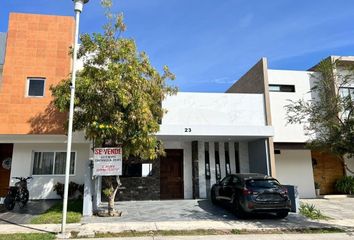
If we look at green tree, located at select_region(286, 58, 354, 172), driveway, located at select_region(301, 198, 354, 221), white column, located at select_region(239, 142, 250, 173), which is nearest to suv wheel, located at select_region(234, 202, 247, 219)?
green tree, located at select_region(286, 58, 354, 172)

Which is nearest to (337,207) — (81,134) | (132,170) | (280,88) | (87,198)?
(280,88)

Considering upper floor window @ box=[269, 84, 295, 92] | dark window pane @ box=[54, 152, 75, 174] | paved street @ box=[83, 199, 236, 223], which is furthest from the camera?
upper floor window @ box=[269, 84, 295, 92]

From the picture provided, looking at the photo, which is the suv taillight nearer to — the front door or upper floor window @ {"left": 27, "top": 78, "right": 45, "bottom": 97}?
upper floor window @ {"left": 27, "top": 78, "right": 45, "bottom": 97}

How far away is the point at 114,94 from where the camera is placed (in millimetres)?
10203

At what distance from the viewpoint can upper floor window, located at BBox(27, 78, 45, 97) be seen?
13.9 meters

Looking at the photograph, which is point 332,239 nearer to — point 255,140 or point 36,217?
point 255,140

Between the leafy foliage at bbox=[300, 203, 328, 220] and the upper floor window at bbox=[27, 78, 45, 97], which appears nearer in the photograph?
the leafy foliage at bbox=[300, 203, 328, 220]

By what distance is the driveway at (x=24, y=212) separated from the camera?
10.5 metres

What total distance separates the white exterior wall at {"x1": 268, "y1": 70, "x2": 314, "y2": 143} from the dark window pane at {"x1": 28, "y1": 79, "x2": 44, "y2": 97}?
11785mm

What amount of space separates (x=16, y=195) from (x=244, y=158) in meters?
11.2

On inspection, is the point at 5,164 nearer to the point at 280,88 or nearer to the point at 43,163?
the point at 43,163

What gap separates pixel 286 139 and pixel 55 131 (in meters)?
11.8

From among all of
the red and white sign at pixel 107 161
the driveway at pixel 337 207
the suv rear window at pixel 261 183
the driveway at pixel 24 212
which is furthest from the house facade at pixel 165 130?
the suv rear window at pixel 261 183

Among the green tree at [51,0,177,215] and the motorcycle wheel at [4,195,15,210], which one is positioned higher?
the green tree at [51,0,177,215]
